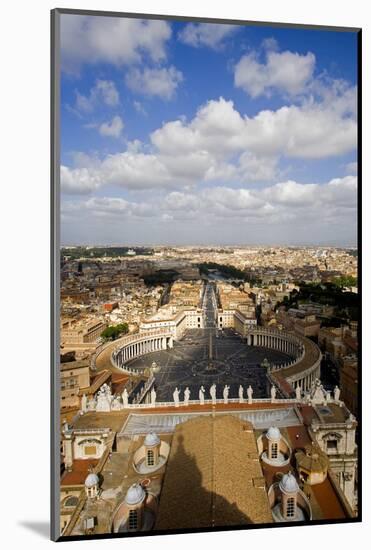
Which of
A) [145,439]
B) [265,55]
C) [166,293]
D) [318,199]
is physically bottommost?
[145,439]

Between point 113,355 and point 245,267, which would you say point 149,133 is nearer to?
point 245,267

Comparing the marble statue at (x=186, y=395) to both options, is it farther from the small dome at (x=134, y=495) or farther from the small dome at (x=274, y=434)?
the small dome at (x=134, y=495)

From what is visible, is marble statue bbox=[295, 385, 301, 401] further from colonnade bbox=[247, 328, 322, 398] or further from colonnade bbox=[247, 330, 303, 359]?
colonnade bbox=[247, 330, 303, 359]

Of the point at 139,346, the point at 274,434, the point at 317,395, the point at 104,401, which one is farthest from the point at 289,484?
the point at 139,346

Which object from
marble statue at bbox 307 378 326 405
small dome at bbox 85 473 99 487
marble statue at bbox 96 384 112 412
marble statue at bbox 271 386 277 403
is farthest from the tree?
marble statue at bbox 307 378 326 405

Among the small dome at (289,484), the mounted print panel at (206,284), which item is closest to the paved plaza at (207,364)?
the mounted print panel at (206,284)

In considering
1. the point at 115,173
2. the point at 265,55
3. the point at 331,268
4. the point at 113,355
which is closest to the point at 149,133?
the point at 115,173
